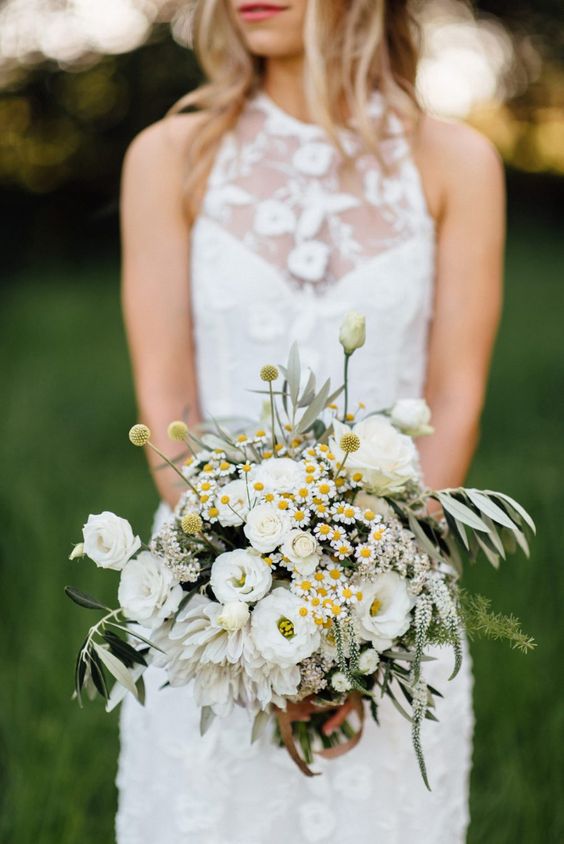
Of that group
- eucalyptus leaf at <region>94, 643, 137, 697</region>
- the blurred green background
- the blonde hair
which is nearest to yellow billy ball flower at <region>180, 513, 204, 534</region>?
eucalyptus leaf at <region>94, 643, 137, 697</region>

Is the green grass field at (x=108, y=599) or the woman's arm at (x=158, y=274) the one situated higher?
the woman's arm at (x=158, y=274)

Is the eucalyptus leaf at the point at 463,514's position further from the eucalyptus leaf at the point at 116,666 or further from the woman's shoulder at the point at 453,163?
the woman's shoulder at the point at 453,163

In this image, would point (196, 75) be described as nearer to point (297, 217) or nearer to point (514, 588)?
point (514, 588)

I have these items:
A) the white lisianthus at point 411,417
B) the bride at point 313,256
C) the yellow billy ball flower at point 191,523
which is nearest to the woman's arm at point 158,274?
the bride at point 313,256

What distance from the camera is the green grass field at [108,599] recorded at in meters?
3.01

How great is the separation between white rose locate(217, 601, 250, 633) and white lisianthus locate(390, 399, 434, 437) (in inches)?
18.1

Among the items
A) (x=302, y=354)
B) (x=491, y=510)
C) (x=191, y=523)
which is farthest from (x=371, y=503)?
(x=302, y=354)

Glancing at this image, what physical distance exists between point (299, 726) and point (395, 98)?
1.43m

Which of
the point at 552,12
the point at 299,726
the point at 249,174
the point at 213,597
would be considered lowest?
the point at 552,12

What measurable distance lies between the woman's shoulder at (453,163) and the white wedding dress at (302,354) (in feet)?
0.13

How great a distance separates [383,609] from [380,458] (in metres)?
0.23

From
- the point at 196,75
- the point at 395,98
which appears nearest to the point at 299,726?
the point at 395,98

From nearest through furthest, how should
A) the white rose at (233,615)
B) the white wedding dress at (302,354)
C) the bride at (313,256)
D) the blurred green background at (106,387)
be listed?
the white rose at (233,615)
the white wedding dress at (302,354)
the bride at (313,256)
the blurred green background at (106,387)

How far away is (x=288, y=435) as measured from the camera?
1.67 meters
